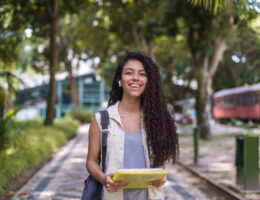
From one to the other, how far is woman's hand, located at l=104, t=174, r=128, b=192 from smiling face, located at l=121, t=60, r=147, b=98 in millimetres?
617

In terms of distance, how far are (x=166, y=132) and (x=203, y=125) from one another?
49.1 ft

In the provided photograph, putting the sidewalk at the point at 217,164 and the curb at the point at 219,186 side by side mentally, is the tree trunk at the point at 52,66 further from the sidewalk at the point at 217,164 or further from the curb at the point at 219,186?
the curb at the point at 219,186

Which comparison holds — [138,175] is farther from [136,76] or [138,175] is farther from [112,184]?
[136,76]

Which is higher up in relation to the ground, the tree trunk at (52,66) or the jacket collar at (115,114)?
the tree trunk at (52,66)

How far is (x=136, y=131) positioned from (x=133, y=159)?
0.20m

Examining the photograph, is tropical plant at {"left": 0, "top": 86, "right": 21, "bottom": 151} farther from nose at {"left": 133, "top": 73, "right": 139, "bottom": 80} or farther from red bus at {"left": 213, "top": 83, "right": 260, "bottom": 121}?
red bus at {"left": 213, "top": 83, "right": 260, "bottom": 121}

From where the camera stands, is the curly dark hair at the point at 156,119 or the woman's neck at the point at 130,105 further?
the woman's neck at the point at 130,105

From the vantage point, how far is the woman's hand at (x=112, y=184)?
91.1 inches

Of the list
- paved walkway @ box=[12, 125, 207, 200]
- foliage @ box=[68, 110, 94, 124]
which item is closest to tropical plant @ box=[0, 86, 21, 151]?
paved walkway @ box=[12, 125, 207, 200]

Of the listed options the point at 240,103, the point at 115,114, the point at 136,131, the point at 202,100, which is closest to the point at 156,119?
the point at 136,131

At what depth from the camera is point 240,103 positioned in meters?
30.5

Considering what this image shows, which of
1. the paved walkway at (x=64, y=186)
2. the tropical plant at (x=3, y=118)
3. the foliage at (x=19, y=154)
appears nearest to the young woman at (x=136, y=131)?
the paved walkway at (x=64, y=186)

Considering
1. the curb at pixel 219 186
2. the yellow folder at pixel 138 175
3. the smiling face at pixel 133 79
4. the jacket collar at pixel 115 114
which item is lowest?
the curb at pixel 219 186

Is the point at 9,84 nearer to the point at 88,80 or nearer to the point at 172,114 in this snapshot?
the point at 172,114
